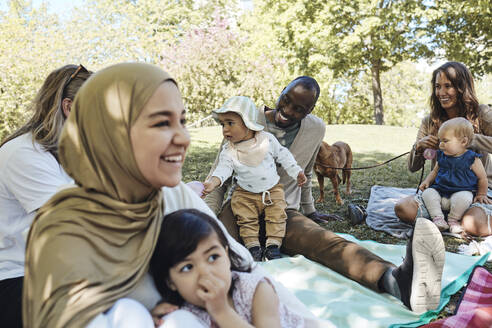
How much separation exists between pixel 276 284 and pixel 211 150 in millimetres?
9134

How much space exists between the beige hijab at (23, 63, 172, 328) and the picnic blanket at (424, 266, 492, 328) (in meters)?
1.85

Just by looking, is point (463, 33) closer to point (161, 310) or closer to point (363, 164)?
point (363, 164)

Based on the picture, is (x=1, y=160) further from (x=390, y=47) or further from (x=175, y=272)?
(x=390, y=47)

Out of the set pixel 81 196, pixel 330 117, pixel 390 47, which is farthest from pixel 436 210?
pixel 330 117

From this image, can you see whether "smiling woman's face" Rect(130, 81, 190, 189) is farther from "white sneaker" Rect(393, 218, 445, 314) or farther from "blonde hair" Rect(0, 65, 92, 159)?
"white sneaker" Rect(393, 218, 445, 314)

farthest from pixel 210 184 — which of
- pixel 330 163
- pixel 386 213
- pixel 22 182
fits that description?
pixel 330 163

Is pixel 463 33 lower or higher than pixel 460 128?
higher

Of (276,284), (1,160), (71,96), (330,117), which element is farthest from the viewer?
(330,117)

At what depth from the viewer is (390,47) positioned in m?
17.6

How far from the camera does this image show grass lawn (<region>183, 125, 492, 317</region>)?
496 cm

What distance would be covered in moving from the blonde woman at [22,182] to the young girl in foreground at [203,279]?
0.93 metres

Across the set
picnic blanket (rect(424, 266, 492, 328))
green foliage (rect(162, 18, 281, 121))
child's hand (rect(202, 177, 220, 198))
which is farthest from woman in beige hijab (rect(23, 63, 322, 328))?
green foliage (rect(162, 18, 281, 121))

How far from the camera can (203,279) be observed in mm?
1489

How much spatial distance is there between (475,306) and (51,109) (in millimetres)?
3030
